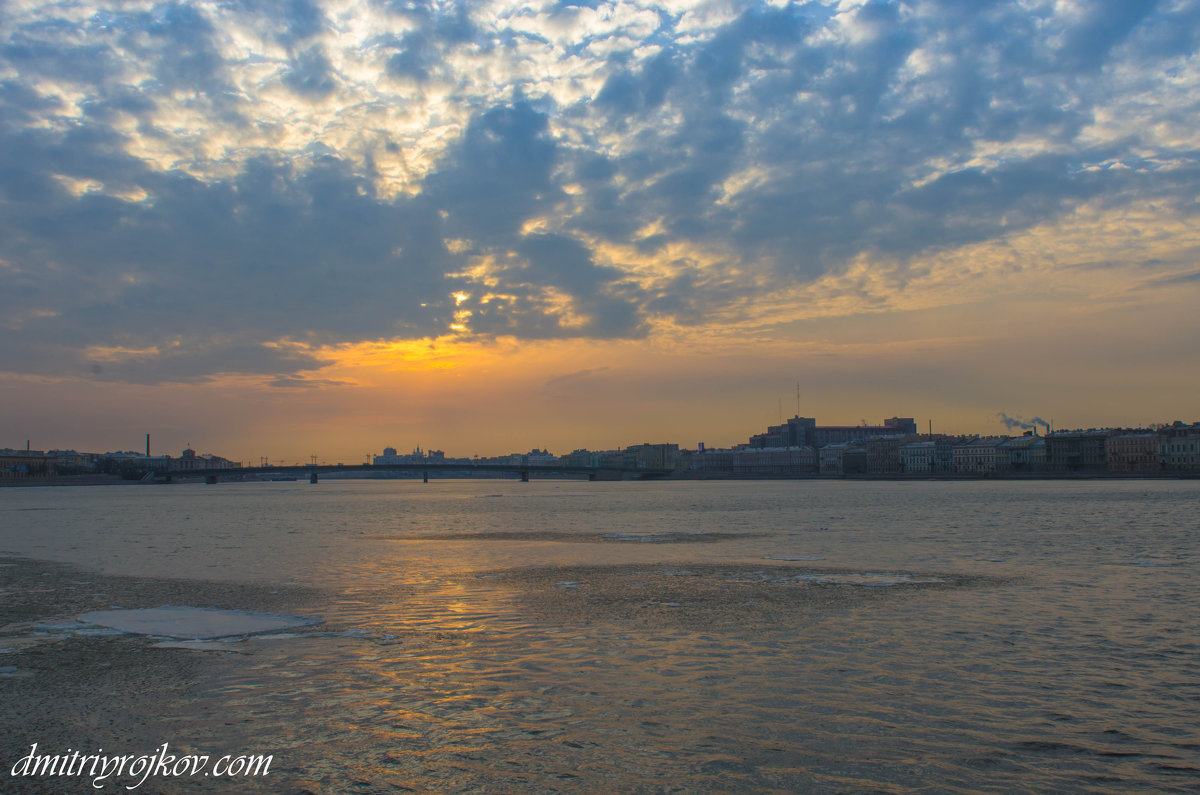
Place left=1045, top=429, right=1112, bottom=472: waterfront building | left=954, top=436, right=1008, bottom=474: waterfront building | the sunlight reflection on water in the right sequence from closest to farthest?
the sunlight reflection on water, left=1045, top=429, right=1112, bottom=472: waterfront building, left=954, top=436, right=1008, bottom=474: waterfront building

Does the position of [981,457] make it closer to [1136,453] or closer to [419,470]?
[1136,453]

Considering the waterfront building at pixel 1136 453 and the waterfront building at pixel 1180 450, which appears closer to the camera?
the waterfront building at pixel 1180 450

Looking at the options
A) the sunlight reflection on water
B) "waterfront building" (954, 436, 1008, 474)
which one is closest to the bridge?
"waterfront building" (954, 436, 1008, 474)

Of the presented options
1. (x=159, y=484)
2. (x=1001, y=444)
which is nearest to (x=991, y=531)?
→ (x=1001, y=444)

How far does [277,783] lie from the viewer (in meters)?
6.91

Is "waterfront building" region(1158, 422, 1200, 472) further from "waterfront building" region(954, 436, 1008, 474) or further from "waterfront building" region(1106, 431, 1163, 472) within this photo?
"waterfront building" region(954, 436, 1008, 474)

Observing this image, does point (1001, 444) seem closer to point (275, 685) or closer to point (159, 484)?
point (159, 484)

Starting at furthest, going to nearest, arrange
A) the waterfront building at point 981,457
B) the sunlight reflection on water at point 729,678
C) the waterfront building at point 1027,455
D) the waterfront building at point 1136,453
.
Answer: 1. the waterfront building at point 981,457
2. the waterfront building at point 1027,455
3. the waterfront building at point 1136,453
4. the sunlight reflection on water at point 729,678

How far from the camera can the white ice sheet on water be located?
1330cm

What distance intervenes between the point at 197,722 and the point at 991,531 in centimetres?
3240

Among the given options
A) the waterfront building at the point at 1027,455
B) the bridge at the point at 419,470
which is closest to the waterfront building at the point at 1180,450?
the waterfront building at the point at 1027,455

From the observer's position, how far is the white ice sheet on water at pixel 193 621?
1330cm

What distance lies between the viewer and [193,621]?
14.2 m

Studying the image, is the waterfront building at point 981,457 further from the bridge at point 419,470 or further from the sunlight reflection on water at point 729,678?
the sunlight reflection on water at point 729,678
